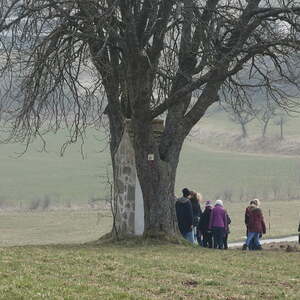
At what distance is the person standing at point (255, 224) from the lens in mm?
20828

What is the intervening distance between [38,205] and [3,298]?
4610 cm

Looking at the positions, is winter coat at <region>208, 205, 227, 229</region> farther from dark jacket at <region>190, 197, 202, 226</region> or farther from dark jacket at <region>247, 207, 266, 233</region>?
dark jacket at <region>247, 207, 266, 233</region>

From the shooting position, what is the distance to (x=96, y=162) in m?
81.2

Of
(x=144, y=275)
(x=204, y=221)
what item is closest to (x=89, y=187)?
(x=204, y=221)

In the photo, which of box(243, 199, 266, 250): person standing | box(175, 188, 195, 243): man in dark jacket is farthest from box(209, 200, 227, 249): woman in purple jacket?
box(243, 199, 266, 250): person standing

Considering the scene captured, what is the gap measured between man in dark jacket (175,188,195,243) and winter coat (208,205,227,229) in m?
0.68

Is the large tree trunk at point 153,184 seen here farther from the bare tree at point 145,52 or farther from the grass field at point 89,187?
the grass field at point 89,187

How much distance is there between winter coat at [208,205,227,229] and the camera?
20175 mm

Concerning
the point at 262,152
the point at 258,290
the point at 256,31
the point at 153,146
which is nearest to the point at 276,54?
the point at 256,31

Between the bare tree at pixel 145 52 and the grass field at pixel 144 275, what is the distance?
3181mm

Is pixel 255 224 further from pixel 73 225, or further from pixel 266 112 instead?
pixel 73 225

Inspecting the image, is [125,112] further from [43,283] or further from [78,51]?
[43,283]

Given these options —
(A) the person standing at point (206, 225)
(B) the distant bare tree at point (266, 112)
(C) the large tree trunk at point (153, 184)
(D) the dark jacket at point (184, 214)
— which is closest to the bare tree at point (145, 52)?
(C) the large tree trunk at point (153, 184)

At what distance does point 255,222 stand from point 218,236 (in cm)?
118
